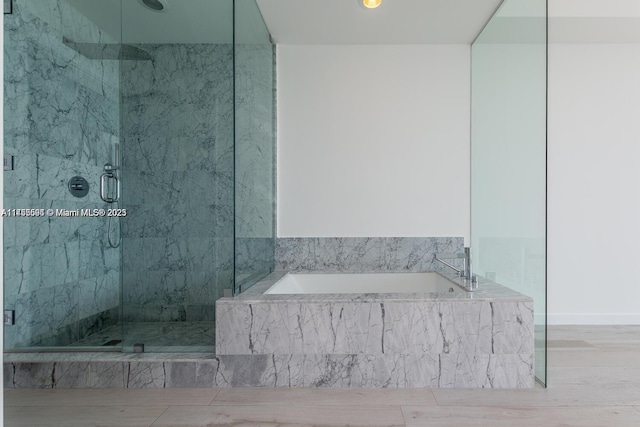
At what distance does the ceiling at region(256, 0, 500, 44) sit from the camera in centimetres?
264

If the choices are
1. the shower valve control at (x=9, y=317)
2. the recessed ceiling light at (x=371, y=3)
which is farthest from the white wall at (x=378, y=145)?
the shower valve control at (x=9, y=317)

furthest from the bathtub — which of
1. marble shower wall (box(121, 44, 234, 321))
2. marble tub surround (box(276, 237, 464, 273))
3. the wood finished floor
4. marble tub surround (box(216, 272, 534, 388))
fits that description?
the wood finished floor

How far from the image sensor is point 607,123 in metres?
3.21

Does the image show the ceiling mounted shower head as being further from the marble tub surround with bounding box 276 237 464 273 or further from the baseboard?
the baseboard

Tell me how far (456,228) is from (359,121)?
46.8 inches

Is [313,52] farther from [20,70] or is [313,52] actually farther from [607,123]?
[607,123]

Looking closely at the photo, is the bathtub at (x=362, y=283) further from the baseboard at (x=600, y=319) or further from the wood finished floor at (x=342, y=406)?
the baseboard at (x=600, y=319)

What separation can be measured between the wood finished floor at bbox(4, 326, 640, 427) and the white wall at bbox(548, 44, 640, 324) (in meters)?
1.23

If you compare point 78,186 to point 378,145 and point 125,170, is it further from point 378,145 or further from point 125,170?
point 378,145

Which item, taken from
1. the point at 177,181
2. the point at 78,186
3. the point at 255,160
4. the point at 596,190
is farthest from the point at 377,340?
the point at 596,190

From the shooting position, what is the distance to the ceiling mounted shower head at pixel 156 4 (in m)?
2.31

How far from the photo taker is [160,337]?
221 centimetres

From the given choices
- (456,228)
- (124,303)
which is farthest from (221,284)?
(456,228)

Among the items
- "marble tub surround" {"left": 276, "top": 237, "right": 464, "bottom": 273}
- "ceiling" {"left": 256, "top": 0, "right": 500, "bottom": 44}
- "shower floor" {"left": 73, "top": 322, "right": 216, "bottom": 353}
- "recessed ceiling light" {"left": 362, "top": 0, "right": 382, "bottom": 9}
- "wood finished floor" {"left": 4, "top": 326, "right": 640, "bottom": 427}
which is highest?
"ceiling" {"left": 256, "top": 0, "right": 500, "bottom": 44}
